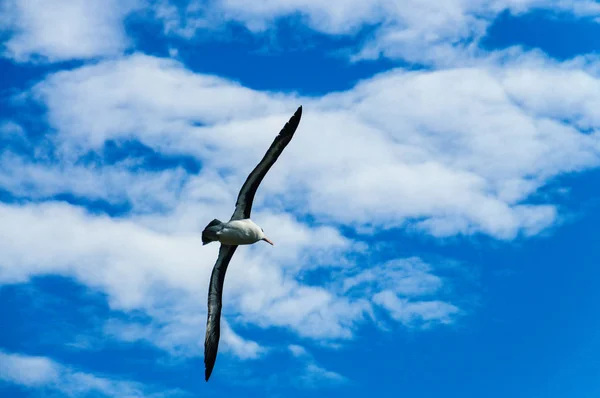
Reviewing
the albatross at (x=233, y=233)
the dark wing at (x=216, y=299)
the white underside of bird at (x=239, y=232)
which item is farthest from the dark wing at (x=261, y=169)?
the dark wing at (x=216, y=299)

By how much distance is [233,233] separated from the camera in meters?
29.5

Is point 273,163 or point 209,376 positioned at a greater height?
point 273,163

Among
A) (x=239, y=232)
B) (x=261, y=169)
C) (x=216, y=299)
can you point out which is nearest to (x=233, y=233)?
(x=239, y=232)

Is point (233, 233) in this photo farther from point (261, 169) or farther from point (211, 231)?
point (261, 169)

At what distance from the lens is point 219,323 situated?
3162cm

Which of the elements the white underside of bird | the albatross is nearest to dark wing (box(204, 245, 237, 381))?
the albatross

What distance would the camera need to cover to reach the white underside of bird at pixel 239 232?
29.3 meters

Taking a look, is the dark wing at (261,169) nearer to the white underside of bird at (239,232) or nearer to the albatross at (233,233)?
the albatross at (233,233)

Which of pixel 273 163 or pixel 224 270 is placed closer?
pixel 273 163

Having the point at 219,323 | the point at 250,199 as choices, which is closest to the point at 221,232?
the point at 250,199

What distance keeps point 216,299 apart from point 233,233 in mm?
3427

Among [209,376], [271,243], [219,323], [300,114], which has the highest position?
[300,114]

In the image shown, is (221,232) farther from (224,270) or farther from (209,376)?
(209,376)

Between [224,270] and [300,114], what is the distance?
7.00 m
